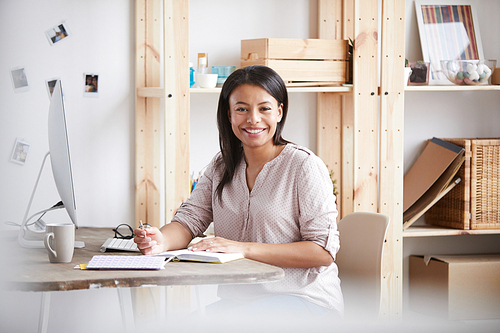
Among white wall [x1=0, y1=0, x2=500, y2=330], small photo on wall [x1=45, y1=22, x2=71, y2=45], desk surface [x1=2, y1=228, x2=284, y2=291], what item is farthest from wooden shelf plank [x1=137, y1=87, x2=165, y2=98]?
desk surface [x1=2, y1=228, x2=284, y2=291]

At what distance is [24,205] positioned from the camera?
2604mm

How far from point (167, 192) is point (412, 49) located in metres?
1.64

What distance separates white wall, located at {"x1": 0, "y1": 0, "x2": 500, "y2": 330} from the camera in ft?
8.52

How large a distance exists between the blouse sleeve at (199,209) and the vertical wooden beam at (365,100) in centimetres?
95

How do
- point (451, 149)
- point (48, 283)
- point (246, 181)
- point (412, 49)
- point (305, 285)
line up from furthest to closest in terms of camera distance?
point (412, 49)
point (451, 149)
point (246, 181)
point (305, 285)
point (48, 283)

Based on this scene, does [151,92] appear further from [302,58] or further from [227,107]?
[227,107]

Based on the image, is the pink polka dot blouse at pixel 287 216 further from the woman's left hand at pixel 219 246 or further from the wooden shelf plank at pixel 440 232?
the wooden shelf plank at pixel 440 232

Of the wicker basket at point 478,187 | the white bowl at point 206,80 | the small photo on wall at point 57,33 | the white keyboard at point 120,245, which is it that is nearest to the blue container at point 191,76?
the white bowl at point 206,80

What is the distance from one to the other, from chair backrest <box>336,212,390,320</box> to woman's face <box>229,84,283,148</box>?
1.62ft

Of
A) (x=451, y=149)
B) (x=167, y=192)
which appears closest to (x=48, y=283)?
(x=167, y=192)

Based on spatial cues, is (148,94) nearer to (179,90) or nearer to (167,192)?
(179,90)

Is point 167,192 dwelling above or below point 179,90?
below

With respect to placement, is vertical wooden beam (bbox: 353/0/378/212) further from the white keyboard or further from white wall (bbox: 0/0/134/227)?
the white keyboard

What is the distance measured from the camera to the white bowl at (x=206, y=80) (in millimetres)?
2480
